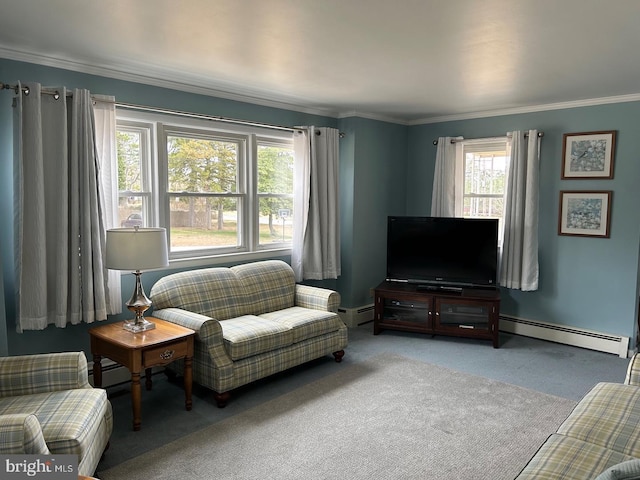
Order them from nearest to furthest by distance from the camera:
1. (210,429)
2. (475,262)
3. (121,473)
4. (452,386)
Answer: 1. (121,473)
2. (210,429)
3. (452,386)
4. (475,262)

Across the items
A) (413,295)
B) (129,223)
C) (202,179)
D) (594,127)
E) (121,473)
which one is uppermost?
(594,127)

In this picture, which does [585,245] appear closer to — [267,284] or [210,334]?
[267,284]

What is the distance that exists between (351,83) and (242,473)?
9.76ft

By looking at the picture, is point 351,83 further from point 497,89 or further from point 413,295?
point 413,295

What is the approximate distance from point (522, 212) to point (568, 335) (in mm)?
1318

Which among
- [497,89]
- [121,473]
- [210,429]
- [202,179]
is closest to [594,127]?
[497,89]

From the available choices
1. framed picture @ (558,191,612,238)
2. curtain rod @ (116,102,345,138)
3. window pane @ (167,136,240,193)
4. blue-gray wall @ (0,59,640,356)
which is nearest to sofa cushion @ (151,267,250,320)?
blue-gray wall @ (0,59,640,356)

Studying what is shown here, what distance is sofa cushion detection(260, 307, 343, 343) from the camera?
12.5 feet

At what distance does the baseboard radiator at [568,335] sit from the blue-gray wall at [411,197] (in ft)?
0.22

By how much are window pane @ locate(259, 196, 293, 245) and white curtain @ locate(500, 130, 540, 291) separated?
2291 millimetres

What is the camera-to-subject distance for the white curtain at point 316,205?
4855 mm

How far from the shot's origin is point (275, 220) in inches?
193

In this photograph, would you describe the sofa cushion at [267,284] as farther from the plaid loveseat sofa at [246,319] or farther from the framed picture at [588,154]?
the framed picture at [588,154]

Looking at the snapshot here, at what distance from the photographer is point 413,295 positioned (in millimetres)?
4906
